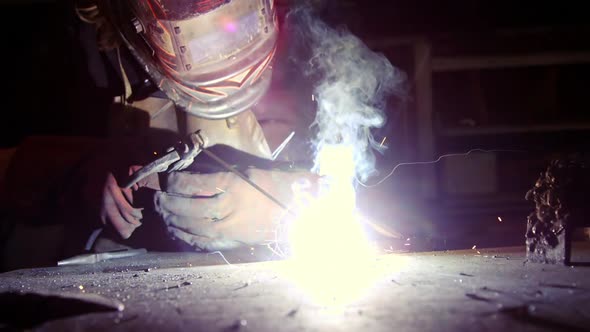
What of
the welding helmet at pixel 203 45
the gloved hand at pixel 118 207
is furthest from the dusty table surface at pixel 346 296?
the welding helmet at pixel 203 45

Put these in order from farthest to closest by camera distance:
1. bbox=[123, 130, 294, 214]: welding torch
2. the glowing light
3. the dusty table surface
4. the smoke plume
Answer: the smoke plume < bbox=[123, 130, 294, 214]: welding torch < the glowing light < the dusty table surface

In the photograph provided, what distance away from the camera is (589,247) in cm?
193

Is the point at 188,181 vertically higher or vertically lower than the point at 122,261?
higher

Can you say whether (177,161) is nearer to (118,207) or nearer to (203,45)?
(118,207)

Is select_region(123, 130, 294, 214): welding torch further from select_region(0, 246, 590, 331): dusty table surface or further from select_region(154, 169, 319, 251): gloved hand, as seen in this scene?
select_region(0, 246, 590, 331): dusty table surface

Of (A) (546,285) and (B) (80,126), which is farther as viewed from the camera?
(B) (80,126)

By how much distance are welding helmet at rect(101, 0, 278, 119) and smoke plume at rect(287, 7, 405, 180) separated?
471 millimetres

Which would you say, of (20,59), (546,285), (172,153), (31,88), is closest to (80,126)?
(31,88)

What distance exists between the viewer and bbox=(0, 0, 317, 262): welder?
2211 millimetres

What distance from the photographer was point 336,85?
2.98 metres

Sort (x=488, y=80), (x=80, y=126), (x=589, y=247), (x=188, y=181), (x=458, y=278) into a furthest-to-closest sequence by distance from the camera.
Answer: (x=488, y=80), (x=80, y=126), (x=188, y=181), (x=589, y=247), (x=458, y=278)

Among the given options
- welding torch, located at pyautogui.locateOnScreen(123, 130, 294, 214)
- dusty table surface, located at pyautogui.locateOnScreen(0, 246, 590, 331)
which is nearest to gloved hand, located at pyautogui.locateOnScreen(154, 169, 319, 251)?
welding torch, located at pyautogui.locateOnScreen(123, 130, 294, 214)

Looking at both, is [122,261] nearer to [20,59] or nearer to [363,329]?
[363,329]

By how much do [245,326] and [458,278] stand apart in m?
0.71
